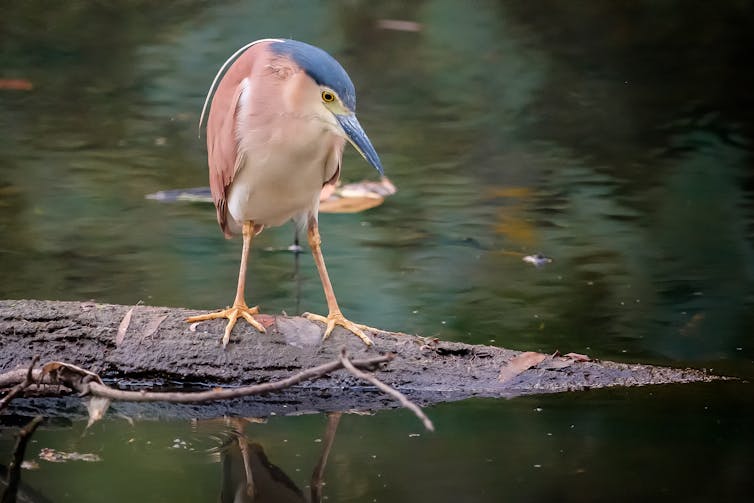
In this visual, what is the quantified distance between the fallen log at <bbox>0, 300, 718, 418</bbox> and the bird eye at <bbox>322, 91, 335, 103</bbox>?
661 mm

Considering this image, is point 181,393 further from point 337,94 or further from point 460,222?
point 460,222

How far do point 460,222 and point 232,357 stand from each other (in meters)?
2.12

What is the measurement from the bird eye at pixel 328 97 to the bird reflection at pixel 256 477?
3.05 feet

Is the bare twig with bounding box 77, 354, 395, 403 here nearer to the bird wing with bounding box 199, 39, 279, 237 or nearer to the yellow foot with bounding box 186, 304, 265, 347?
the yellow foot with bounding box 186, 304, 265, 347

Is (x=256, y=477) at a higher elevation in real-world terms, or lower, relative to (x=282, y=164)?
lower

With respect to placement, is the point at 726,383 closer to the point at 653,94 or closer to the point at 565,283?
the point at 565,283

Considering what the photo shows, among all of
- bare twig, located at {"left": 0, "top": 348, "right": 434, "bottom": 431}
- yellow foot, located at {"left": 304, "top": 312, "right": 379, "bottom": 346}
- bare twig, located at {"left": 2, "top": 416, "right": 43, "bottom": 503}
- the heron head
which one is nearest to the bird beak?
the heron head

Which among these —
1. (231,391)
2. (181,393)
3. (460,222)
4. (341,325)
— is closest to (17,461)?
(181,393)

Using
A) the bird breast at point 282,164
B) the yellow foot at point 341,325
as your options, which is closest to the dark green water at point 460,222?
the yellow foot at point 341,325

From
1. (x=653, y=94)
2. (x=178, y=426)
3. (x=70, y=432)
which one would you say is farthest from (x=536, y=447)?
(x=653, y=94)

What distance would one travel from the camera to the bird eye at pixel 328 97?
11.0 feet

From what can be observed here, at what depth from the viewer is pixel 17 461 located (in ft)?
10.4

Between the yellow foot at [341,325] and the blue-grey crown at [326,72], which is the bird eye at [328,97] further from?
the yellow foot at [341,325]

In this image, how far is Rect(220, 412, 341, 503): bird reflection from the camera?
9.98 ft
